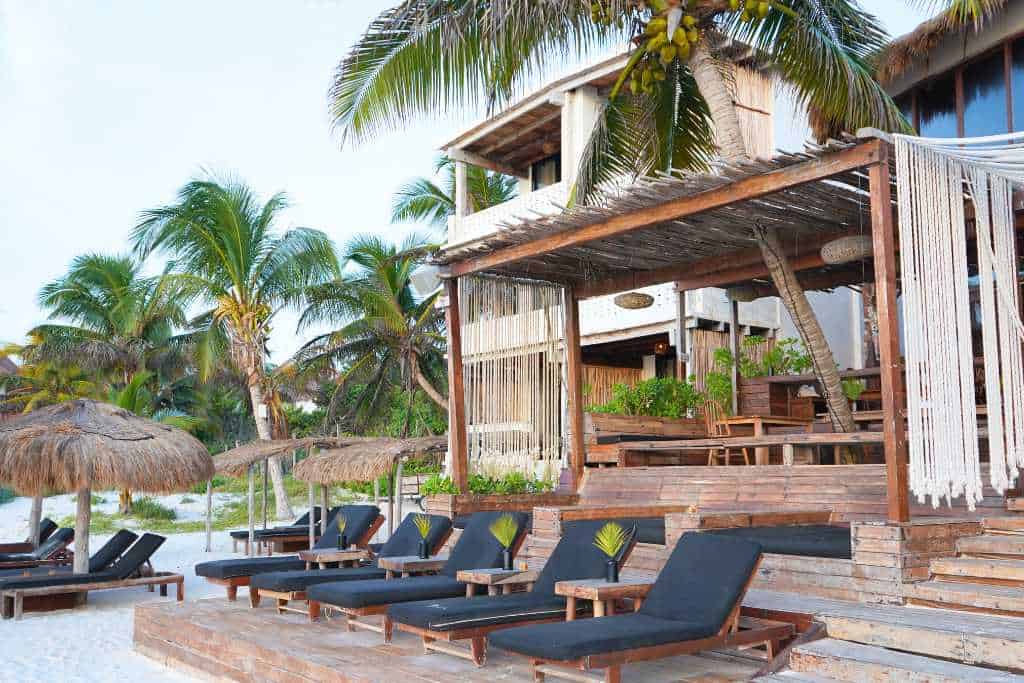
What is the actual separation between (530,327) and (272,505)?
19684 millimetres

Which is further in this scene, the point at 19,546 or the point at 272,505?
the point at 272,505

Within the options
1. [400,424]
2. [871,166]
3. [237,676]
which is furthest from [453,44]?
[400,424]

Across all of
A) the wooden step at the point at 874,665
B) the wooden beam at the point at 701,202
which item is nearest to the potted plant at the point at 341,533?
the wooden beam at the point at 701,202

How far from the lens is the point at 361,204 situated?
49.2 m

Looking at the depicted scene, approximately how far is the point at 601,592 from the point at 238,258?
1692cm

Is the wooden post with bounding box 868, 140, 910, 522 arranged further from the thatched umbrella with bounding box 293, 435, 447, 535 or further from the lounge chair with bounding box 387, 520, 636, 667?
the thatched umbrella with bounding box 293, 435, 447, 535

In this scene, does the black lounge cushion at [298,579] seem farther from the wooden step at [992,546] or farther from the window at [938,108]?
the window at [938,108]

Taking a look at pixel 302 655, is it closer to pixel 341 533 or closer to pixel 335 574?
pixel 335 574

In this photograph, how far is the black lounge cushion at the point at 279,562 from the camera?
8.72 metres

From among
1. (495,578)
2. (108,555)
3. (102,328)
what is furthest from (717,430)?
(102,328)

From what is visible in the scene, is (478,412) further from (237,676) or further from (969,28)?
(969,28)

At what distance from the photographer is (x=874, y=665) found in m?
4.61

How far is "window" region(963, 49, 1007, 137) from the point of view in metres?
11.6

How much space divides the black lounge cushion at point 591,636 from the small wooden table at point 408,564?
2658 mm
